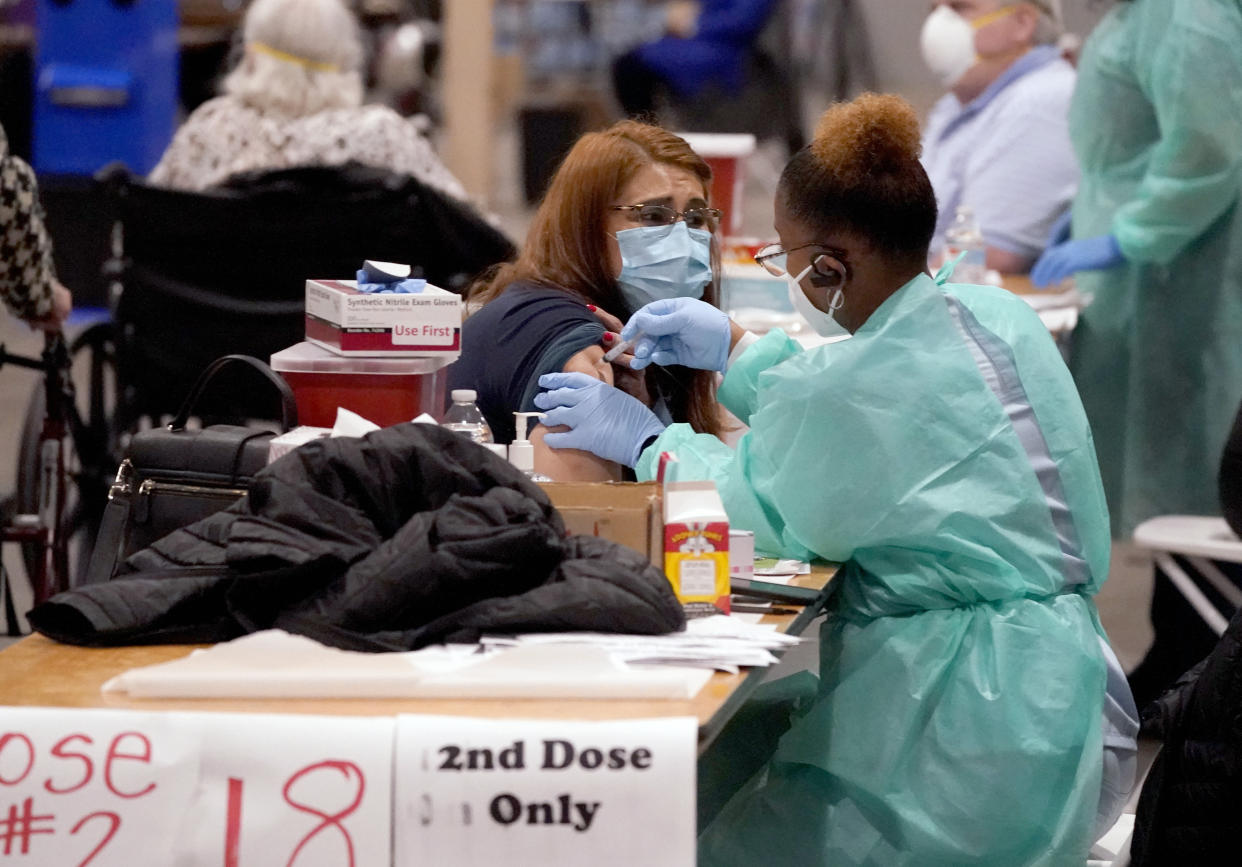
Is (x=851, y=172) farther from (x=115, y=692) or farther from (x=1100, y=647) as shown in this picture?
(x=115, y=692)

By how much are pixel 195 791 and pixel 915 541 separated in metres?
0.92

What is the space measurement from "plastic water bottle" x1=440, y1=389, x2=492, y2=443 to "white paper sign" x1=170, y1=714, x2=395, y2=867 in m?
0.83

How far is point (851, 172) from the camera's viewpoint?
7.09 ft

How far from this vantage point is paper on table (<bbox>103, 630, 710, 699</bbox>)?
167 centimetres

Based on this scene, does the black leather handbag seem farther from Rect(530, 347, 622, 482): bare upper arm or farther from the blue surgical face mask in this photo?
the blue surgical face mask

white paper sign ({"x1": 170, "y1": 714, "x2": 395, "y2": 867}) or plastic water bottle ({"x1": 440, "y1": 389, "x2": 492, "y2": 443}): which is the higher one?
plastic water bottle ({"x1": 440, "y1": 389, "x2": 492, "y2": 443})

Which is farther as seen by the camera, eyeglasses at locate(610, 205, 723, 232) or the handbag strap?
eyeglasses at locate(610, 205, 723, 232)

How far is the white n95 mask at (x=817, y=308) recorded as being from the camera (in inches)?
87.4

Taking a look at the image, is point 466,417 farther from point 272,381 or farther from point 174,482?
point 174,482

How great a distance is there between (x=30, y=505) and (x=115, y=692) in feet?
7.22

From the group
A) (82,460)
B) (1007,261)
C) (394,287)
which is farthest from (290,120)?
(394,287)

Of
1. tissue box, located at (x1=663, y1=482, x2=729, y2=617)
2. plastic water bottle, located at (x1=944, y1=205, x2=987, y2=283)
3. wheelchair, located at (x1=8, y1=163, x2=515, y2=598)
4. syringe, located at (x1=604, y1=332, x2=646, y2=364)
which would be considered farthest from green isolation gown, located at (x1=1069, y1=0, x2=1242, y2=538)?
tissue box, located at (x1=663, y1=482, x2=729, y2=617)

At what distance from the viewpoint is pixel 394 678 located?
1.67 meters

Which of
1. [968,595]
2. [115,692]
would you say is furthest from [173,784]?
[968,595]
